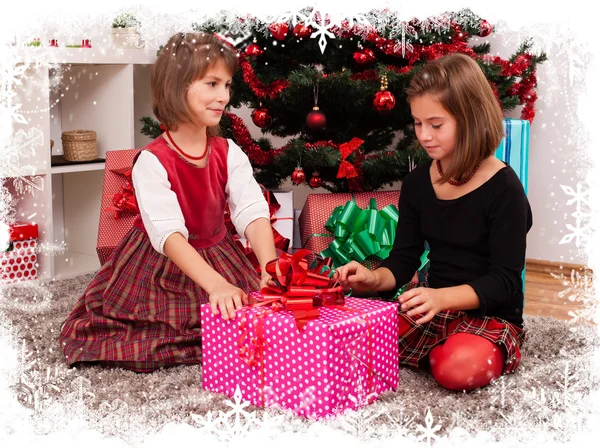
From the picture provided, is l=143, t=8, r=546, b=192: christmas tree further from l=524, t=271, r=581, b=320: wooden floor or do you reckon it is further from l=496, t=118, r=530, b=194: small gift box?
l=524, t=271, r=581, b=320: wooden floor

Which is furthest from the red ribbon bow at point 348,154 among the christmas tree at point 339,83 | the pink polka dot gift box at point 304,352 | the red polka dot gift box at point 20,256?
the red polka dot gift box at point 20,256

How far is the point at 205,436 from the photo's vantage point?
3.80ft

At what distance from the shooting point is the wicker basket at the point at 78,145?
2477 mm

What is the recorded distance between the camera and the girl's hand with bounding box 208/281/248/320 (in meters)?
1.27

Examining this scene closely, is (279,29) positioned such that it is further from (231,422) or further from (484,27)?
(231,422)

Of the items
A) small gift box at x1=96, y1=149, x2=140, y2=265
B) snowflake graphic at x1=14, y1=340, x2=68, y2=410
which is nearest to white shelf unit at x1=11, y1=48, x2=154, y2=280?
small gift box at x1=96, y1=149, x2=140, y2=265

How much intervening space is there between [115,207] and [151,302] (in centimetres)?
60

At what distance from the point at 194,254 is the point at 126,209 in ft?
2.32

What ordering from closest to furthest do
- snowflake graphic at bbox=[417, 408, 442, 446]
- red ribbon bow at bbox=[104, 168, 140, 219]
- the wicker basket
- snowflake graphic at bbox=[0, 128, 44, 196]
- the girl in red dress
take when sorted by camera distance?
snowflake graphic at bbox=[417, 408, 442, 446], the girl in red dress, red ribbon bow at bbox=[104, 168, 140, 219], snowflake graphic at bbox=[0, 128, 44, 196], the wicker basket

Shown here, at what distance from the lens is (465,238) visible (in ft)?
4.76

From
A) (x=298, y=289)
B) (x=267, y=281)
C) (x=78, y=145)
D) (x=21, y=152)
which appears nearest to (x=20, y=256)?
(x=21, y=152)

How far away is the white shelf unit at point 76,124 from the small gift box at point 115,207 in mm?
304

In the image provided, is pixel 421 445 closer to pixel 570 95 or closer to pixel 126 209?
pixel 126 209

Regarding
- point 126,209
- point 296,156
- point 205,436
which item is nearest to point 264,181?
point 296,156
